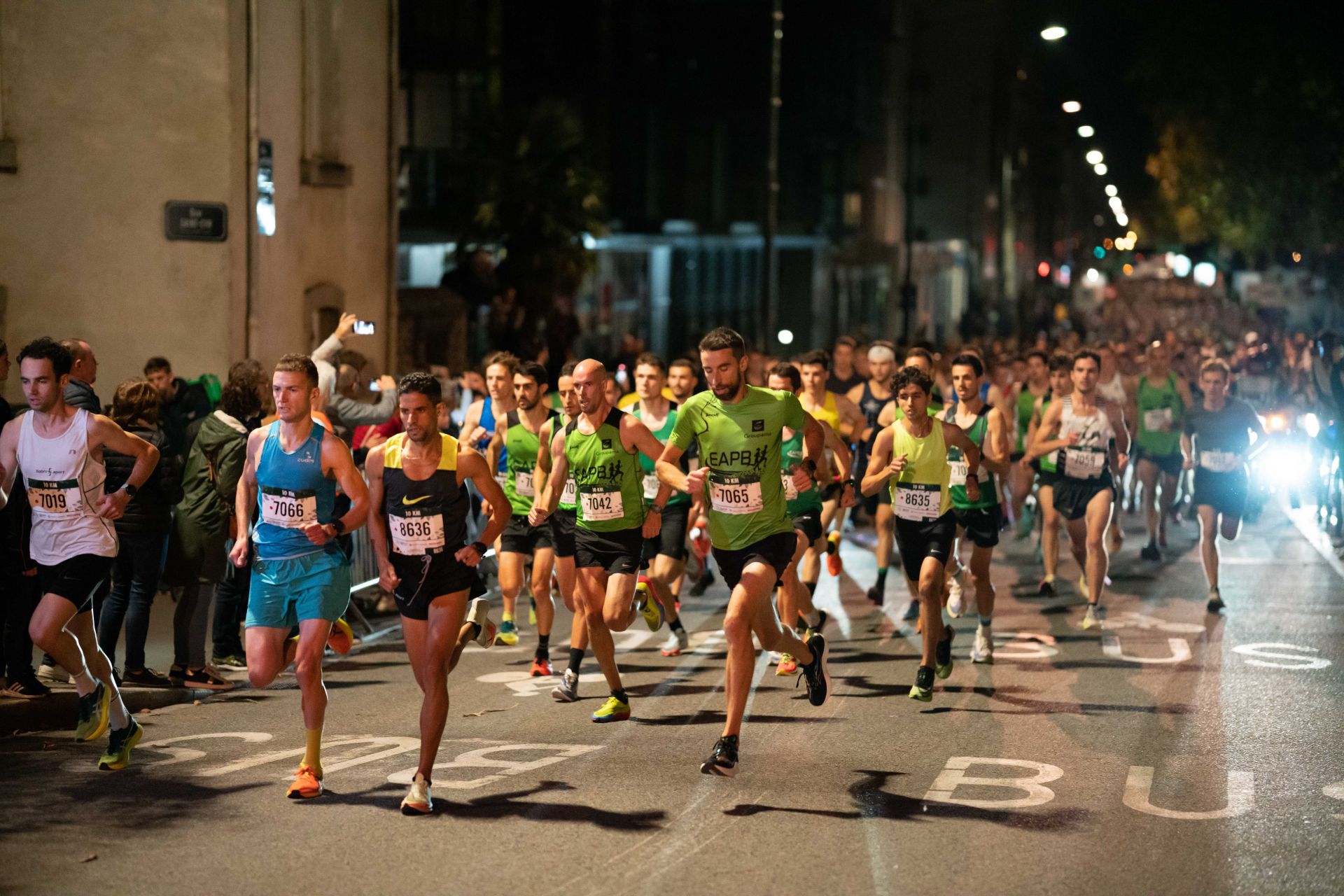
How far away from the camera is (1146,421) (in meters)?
17.2

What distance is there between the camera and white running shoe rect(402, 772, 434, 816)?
7.69 m

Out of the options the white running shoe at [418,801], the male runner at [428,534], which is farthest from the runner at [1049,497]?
the white running shoe at [418,801]

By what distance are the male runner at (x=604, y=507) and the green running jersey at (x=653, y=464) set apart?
1515 mm

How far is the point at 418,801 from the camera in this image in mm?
7703

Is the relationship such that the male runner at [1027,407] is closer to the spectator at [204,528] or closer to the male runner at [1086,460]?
the male runner at [1086,460]

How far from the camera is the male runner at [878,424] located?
14.3 m

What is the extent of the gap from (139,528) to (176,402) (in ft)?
9.64

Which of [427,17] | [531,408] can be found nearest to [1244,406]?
[531,408]

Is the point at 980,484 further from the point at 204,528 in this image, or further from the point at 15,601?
the point at 15,601

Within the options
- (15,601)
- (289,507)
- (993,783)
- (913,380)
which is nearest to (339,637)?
(289,507)

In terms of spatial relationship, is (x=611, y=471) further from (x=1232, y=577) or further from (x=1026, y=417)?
(x=1026, y=417)

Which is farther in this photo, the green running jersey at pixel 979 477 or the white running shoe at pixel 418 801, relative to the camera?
the green running jersey at pixel 979 477

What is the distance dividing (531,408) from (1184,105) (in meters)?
45.7

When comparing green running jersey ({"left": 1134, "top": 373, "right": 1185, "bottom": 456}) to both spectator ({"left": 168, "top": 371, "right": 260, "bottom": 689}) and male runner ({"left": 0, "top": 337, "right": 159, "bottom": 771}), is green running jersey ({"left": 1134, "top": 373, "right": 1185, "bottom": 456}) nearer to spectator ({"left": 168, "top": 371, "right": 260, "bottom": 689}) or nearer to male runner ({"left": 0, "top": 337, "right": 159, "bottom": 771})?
spectator ({"left": 168, "top": 371, "right": 260, "bottom": 689})
